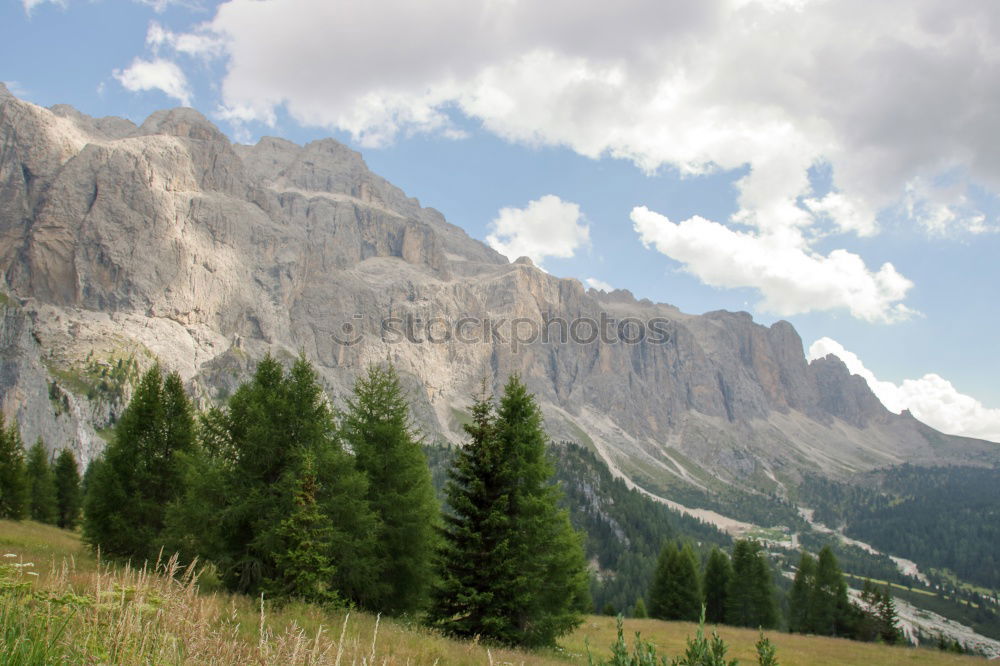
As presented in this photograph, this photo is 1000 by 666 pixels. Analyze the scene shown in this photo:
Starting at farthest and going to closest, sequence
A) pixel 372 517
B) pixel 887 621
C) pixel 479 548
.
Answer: pixel 887 621
pixel 372 517
pixel 479 548

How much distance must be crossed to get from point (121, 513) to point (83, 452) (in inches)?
5433

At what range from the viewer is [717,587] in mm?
52312

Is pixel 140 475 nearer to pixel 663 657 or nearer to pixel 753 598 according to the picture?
pixel 663 657

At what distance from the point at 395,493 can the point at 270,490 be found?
483cm

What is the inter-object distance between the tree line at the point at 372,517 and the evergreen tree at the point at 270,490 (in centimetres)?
4

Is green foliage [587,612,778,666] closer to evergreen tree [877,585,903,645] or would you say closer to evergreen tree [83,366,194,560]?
evergreen tree [83,366,194,560]

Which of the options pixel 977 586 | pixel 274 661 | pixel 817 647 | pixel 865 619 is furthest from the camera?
pixel 977 586

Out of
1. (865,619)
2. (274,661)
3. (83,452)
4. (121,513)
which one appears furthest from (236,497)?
(83,452)

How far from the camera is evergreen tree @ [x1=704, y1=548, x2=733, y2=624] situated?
5114cm

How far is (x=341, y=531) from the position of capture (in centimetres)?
1773

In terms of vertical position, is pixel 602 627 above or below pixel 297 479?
below

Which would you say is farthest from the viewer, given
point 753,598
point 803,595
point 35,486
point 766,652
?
point 803,595

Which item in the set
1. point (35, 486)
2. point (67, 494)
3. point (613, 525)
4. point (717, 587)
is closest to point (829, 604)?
point (717, 587)

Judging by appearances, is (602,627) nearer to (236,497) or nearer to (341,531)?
(341,531)
